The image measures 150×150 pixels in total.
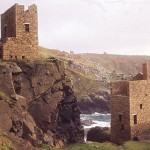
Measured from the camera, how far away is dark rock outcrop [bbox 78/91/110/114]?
293 feet

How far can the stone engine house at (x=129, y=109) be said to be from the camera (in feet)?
143

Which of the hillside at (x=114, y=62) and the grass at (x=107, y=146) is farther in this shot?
the hillside at (x=114, y=62)

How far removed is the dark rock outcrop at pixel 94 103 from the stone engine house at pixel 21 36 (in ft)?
159

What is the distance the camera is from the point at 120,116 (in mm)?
44844

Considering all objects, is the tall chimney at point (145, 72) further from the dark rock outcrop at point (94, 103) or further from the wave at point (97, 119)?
the dark rock outcrop at point (94, 103)

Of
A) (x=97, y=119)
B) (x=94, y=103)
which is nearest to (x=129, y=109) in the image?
(x=97, y=119)

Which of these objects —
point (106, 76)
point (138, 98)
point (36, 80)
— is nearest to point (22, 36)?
point (36, 80)

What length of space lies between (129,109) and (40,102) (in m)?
10.6

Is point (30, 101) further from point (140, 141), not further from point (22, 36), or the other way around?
point (140, 141)

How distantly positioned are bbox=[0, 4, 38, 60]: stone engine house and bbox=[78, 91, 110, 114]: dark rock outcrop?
159ft

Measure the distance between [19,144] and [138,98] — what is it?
64.5 feet

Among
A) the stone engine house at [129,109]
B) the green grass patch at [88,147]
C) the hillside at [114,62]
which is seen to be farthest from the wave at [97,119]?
the hillside at [114,62]

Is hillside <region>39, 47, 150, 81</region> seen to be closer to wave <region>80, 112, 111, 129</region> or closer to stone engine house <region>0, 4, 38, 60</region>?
wave <region>80, 112, 111, 129</region>

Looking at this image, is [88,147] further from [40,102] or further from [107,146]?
[40,102]
